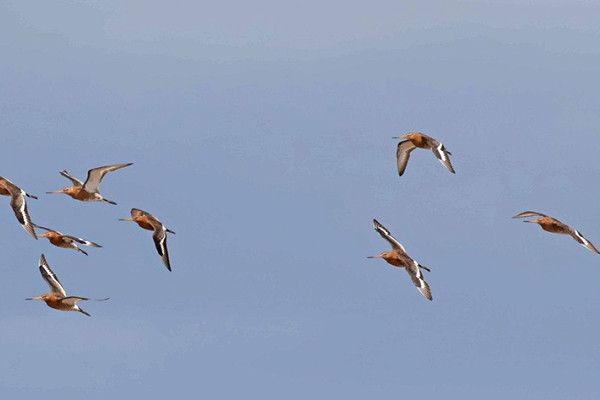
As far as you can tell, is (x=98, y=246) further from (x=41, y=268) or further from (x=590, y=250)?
(x=590, y=250)

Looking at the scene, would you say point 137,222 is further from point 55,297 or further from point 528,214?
point 528,214

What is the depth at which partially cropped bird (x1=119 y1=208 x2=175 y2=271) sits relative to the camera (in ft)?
129

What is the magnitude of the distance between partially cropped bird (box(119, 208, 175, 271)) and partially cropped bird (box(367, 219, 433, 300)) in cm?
714

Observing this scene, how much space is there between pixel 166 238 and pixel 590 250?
13.2 metres

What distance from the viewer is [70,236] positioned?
133ft

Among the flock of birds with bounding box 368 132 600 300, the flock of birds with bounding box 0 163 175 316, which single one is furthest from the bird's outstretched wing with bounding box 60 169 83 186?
the flock of birds with bounding box 368 132 600 300

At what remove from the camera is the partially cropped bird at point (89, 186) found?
39.6 metres

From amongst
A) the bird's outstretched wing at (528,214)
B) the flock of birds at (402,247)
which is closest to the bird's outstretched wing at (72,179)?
the flock of birds at (402,247)

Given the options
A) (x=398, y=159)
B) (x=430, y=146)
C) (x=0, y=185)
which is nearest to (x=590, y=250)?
(x=430, y=146)

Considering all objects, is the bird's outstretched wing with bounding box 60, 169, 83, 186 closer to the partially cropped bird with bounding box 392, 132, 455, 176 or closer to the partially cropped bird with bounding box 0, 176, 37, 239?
the partially cropped bird with bounding box 0, 176, 37, 239

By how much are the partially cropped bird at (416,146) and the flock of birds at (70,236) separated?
8722 millimetres

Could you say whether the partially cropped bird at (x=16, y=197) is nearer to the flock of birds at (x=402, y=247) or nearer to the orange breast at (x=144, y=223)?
the orange breast at (x=144, y=223)

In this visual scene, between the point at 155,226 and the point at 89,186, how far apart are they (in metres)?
2.63

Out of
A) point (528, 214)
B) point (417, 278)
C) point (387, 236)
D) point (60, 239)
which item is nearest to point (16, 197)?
point (60, 239)
